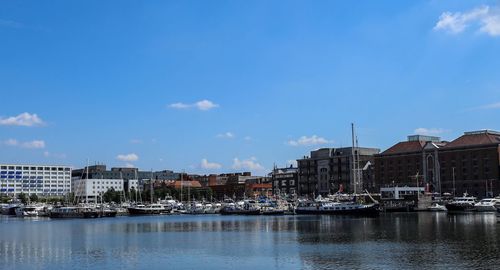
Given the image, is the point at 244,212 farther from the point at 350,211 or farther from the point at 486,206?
the point at 486,206

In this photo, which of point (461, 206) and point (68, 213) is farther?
point (68, 213)

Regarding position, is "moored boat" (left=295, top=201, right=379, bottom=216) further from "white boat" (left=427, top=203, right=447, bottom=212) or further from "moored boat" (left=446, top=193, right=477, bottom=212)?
"moored boat" (left=446, top=193, right=477, bottom=212)

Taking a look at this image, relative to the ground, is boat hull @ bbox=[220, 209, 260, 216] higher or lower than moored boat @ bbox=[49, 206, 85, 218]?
lower

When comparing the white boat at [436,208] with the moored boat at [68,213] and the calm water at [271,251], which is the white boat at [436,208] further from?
the moored boat at [68,213]

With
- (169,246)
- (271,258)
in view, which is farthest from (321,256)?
(169,246)

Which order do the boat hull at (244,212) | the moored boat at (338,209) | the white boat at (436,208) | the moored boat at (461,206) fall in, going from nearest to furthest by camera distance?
the moored boat at (338,209) < the moored boat at (461,206) < the white boat at (436,208) < the boat hull at (244,212)

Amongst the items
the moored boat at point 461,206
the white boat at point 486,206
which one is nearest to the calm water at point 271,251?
the white boat at point 486,206

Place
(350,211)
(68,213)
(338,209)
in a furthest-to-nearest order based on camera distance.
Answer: (68,213) → (338,209) → (350,211)

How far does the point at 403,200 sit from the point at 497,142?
4288cm

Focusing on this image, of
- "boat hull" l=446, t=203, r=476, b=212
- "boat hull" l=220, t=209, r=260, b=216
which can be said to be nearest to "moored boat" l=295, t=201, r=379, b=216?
"boat hull" l=220, t=209, r=260, b=216

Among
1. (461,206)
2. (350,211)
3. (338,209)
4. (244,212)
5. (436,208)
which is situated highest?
(338,209)

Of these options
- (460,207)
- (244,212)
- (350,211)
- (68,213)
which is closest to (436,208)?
(460,207)

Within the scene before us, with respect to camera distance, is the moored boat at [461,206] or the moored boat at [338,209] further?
the moored boat at [461,206]

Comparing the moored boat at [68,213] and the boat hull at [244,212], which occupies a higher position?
the moored boat at [68,213]
